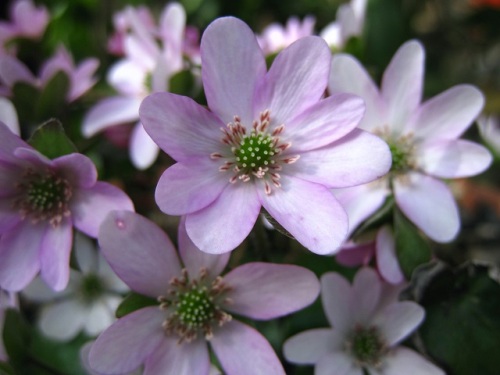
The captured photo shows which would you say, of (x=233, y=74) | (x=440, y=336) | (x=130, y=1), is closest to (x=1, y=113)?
(x=233, y=74)

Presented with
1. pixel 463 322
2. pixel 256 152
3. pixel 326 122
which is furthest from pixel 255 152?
pixel 463 322

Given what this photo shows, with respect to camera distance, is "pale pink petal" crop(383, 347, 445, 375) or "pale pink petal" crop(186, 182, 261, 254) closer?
"pale pink petal" crop(186, 182, 261, 254)

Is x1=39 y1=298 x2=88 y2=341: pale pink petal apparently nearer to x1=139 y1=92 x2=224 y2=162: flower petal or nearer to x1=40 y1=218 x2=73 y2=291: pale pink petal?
x1=40 y1=218 x2=73 y2=291: pale pink petal

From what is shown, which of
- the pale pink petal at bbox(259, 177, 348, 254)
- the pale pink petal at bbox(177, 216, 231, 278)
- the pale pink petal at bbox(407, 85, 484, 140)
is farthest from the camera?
the pale pink petal at bbox(407, 85, 484, 140)

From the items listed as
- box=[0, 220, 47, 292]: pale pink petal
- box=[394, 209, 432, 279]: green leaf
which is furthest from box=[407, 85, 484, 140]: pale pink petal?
box=[0, 220, 47, 292]: pale pink petal

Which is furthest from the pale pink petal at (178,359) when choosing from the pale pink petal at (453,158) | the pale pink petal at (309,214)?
the pale pink petal at (453,158)

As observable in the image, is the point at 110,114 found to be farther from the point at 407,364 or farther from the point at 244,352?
the point at 407,364

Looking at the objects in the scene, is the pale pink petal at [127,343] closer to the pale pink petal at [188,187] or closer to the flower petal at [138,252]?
the flower petal at [138,252]
